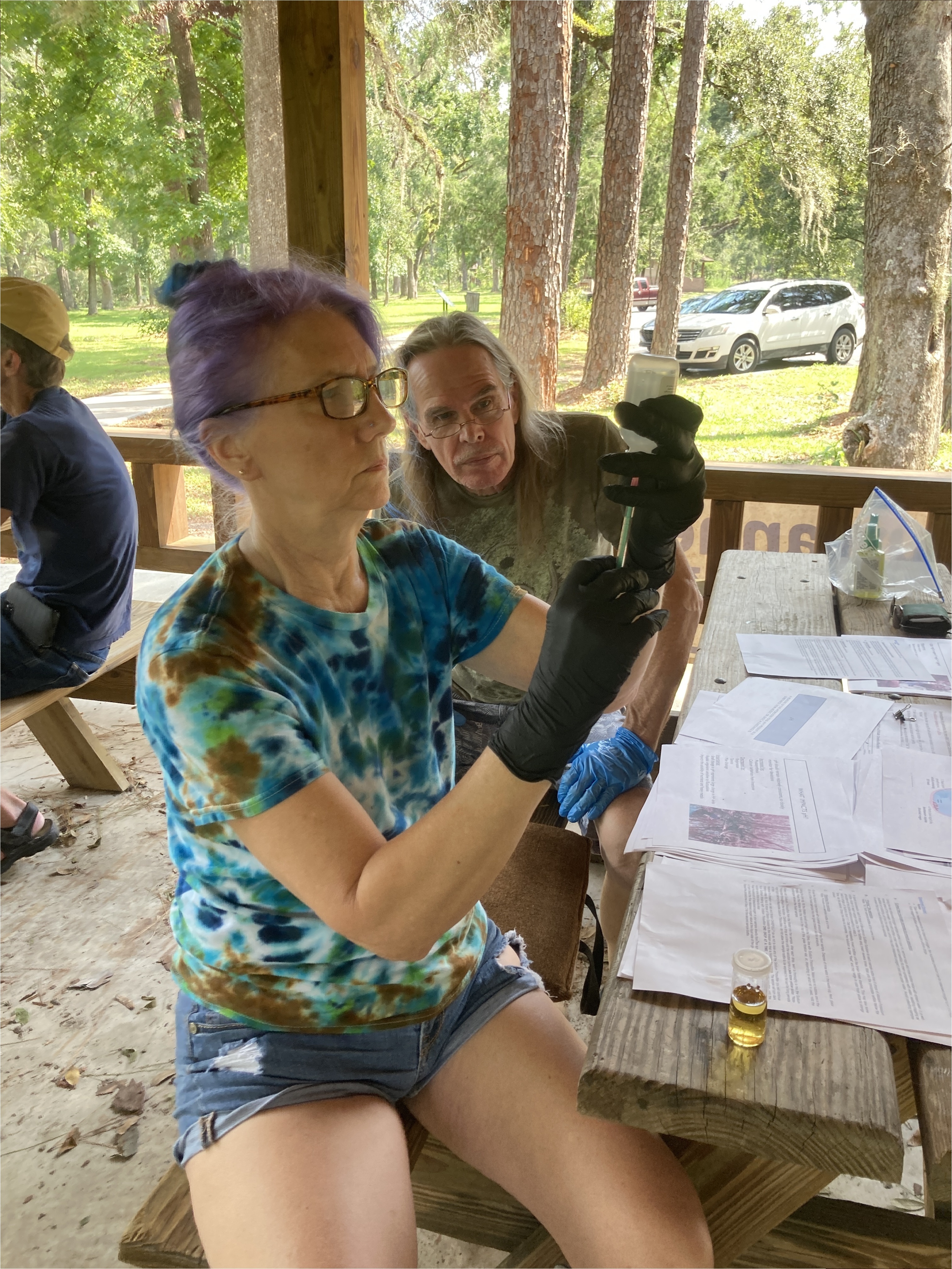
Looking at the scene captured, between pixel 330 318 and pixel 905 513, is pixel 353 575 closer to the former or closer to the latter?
pixel 330 318

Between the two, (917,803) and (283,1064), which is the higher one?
(917,803)

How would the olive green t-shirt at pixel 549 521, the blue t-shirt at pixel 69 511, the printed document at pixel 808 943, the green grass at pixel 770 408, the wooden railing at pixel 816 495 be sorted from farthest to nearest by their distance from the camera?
the green grass at pixel 770 408
the wooden railing at pixel 816 495
the blue t-shirt at pixel 69 511
the olive green t-shirt at pixel 549 521
the printed document at pixel 808 943

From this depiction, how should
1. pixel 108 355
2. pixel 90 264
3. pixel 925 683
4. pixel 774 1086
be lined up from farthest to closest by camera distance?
pixel 108 355, pixel 90 264, pixel 925 683, pixel 774 1086

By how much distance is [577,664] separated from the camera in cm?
99

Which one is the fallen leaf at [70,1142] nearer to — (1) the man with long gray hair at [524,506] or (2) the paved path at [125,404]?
(1) the man with long gray hair at [524,506]

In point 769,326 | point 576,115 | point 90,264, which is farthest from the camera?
point 90,264

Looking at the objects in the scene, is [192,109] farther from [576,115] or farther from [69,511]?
[69,511]

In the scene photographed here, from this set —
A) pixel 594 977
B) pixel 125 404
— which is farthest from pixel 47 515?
pixel 125 404

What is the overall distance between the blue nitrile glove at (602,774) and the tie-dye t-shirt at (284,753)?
65 cm

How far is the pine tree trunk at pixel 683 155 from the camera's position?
31.5ft

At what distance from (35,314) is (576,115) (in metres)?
13.1

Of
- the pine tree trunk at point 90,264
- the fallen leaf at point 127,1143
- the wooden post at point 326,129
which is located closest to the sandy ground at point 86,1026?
the fallen leaf at point 127,1143

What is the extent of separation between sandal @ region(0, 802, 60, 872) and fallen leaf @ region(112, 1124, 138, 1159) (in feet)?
3.48

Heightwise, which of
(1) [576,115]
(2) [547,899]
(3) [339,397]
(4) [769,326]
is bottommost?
(2) [547,899]
